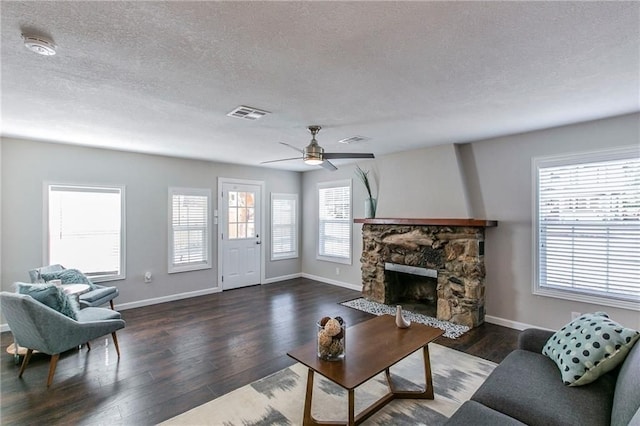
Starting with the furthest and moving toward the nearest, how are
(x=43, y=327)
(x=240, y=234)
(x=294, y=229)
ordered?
(x=294, y=229)
(x=240, y=234)
(x=43, y=327)

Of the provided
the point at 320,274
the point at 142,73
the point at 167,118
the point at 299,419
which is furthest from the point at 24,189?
the point at 320,274

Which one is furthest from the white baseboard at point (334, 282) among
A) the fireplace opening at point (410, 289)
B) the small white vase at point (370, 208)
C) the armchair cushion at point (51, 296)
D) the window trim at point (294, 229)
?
the armchair cushion at point (51, 296)

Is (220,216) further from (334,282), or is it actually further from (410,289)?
(410,289)

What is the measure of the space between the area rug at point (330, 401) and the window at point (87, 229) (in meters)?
3.38

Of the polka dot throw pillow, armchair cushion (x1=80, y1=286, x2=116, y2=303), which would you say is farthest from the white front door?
the polka dot throw pillow

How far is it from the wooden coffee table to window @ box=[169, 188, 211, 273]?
390 centimetres

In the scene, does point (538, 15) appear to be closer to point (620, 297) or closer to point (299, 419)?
point (299, 419)

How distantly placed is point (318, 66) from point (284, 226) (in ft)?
16.9

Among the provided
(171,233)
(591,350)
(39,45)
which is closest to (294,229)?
(171,233)

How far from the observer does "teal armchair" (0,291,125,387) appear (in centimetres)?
254

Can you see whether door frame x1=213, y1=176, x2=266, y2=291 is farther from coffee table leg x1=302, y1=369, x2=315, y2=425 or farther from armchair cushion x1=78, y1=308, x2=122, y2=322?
coffee table leg x1=302, y1=369, x2=315, y2=425

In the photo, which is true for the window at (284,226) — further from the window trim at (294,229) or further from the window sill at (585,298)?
the window sill at (585,298)

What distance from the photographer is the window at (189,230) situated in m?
5.33

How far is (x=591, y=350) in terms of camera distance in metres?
1.85
